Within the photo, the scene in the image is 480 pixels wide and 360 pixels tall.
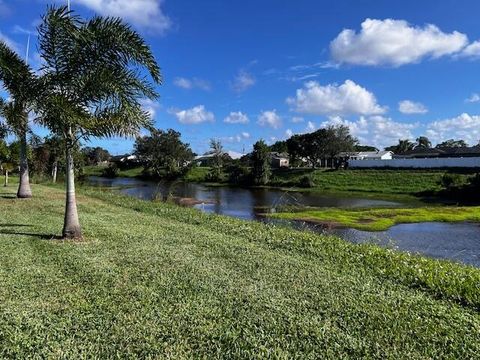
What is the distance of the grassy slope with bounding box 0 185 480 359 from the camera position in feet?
16.1

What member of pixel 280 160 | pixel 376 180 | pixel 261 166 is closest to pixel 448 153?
pixel 376 180

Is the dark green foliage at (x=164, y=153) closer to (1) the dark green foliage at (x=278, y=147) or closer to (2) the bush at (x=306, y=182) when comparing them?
(1) the dark green foliage at (x=278, y=147)

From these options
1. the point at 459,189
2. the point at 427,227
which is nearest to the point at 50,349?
the point at 427,227

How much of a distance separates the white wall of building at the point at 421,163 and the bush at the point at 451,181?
1054 centimetres

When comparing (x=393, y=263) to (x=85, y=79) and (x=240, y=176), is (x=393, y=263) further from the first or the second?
(x=240, y=176)

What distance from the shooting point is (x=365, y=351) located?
15.7 ft

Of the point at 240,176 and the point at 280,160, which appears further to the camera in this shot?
the point at 280,160

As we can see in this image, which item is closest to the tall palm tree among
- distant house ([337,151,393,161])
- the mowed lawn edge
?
the mowed lawn edge

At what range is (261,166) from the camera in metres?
76.0

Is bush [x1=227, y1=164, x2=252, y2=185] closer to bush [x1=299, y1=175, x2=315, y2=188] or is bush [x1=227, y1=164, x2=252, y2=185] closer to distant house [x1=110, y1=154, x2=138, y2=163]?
bush [x1=299, y1=175, x2=315, y2=188]

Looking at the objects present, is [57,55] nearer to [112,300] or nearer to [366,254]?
[112,300]

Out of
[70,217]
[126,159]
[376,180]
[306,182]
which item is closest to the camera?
[70,217]

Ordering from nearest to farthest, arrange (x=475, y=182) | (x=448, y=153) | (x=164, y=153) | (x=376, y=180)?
1. (x=475, y=182)
2. (x=376, y=180)
3. (x=448, y=153)
4. (x=164, y=153)

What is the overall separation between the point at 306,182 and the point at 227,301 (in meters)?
64.6
